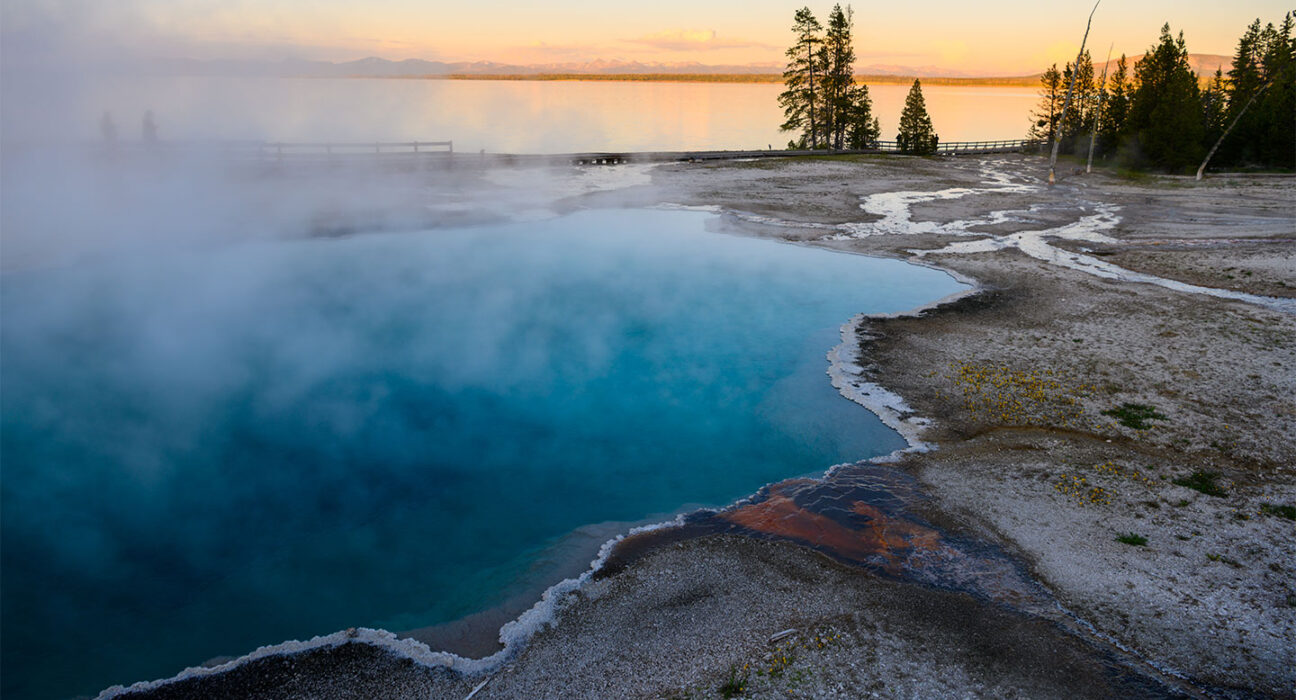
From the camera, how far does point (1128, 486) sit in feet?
29.7

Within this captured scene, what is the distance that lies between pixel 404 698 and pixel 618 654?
5.76 feet

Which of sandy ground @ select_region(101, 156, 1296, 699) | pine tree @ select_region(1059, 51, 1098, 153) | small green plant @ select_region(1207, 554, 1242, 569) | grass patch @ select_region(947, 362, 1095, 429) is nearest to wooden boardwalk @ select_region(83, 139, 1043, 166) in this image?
pine tree @ select_region(1059, 51, 1098, 153)

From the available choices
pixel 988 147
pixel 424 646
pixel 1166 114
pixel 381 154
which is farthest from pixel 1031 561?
pixel 988 147

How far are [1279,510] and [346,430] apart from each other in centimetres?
1200

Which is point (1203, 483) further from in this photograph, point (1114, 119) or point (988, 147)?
point (988, 147)

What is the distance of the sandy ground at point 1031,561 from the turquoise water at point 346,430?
47.9 inches

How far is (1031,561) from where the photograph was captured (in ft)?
25.1

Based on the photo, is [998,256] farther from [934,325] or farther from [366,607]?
[366,607]

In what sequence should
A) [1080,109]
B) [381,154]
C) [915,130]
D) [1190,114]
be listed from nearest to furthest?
[381,154]
[1190,114]
[915,130]
[1080,109]

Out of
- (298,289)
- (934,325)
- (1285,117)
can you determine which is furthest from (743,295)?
(1285,117)

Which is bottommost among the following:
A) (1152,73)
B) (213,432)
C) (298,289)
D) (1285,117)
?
(213,432)

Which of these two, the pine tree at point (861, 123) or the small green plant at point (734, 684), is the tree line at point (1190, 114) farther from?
the small green plant at point (734, 684)

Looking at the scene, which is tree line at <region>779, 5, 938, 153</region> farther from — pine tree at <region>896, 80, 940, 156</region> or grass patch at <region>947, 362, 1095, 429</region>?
grass patch at <region>947, 362, 1095, 429</region>

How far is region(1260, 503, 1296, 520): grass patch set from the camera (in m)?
8.41
